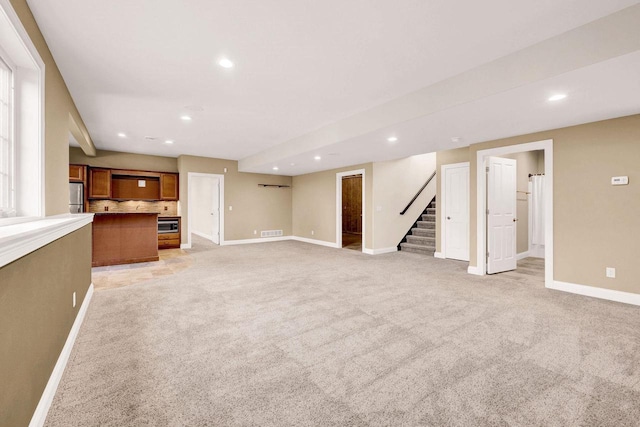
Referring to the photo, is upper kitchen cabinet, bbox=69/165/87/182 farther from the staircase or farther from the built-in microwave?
the staircase

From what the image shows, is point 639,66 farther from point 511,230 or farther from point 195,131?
point 195,131

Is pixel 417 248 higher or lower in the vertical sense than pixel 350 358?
higher

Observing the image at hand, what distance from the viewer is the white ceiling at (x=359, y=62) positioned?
2191mm

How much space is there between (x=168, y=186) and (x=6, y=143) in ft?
20.9

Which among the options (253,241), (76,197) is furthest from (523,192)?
(76,197)

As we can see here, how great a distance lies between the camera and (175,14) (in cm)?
224

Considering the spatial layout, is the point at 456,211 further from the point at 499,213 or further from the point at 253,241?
the point at 253,241

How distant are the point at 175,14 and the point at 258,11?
2.17ft

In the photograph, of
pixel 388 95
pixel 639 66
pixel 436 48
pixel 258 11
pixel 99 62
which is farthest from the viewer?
pixel 388 95

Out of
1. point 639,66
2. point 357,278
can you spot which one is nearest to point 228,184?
point 357,278

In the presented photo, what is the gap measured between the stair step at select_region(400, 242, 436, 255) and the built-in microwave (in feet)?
20.5

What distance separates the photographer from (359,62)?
9.60 ft

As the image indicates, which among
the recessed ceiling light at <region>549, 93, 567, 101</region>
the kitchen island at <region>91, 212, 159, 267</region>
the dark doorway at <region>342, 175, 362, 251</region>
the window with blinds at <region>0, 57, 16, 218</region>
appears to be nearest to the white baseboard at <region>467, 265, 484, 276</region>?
the recessed ceiling light at <region>549, 93, 567, 101</region>

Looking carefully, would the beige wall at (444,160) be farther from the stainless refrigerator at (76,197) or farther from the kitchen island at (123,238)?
the stainless refrigerator at (76,197)
